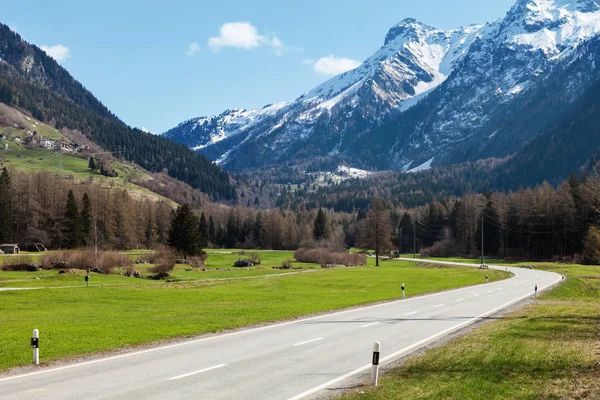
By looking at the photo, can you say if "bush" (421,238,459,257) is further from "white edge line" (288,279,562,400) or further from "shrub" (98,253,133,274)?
"white edge line" (288,279,562,400)

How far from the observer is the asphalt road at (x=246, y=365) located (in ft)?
39.1

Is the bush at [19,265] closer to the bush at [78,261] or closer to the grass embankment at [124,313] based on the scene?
the bush at [78,261]

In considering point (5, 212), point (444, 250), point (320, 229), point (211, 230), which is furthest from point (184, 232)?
point (211, 230)

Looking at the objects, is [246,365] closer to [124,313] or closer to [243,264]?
[124,313]

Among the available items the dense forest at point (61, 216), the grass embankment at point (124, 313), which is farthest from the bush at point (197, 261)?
the grass embankment at point (124, 313)

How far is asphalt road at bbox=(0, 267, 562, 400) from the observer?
469 inches

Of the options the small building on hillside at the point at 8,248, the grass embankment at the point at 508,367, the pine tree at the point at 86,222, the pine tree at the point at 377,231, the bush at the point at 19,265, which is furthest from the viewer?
the pine tree at the point at 377,231

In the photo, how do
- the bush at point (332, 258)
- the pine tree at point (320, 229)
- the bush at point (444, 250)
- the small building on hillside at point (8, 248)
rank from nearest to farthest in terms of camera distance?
1. the small building on hillside at point (8, 248)
2. the bush at point (332, 258)
3. the bush at point (444, 250)
4. the pine tree at point (320, 229)

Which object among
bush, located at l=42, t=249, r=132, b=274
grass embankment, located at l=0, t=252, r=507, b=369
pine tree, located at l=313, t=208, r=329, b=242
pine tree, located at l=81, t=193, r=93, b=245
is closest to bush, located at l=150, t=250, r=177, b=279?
bush, located at l=42, t=249, r=132, b=274

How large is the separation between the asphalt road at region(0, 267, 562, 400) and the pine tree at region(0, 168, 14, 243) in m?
92.7

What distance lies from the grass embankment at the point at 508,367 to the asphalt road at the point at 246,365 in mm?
1493

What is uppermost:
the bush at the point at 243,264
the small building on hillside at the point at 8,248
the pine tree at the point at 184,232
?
the pine tree at the point at 184,232

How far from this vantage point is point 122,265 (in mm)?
62500

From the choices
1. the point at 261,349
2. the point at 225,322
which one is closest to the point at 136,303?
the point at 225,322
